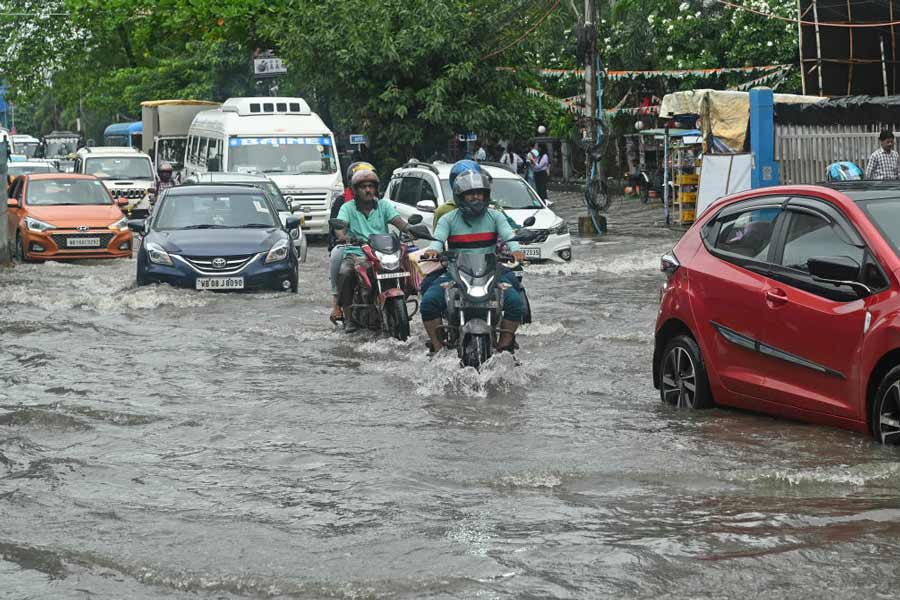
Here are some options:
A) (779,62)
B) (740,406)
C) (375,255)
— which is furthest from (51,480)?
(779,62)

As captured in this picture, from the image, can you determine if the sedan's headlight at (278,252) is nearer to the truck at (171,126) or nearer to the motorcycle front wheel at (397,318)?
the motorcycle front wheel at (397,318)

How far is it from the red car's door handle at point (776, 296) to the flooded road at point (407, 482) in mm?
812

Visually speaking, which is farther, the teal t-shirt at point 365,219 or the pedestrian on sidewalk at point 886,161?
the pedestrian on sidewalk at point 886,161

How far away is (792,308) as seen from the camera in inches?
334

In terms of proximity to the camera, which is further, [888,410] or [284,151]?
[284,151]

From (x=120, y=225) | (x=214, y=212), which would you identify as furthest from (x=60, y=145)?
(x=214, y=212)

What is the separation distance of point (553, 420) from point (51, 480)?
11.0 ft

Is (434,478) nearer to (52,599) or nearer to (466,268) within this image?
(52,599)

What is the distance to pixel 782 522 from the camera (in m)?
→ 6.70

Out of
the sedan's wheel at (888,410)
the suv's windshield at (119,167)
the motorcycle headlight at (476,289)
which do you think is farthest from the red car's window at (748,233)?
the suv's windshield at (119,167)

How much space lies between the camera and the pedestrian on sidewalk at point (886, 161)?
19.9m

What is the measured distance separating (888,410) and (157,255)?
37.3 ft

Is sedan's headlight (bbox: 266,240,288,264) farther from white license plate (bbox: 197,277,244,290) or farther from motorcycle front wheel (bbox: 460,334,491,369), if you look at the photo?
motorcycle front wheel (bbox: 460,334,491,369)

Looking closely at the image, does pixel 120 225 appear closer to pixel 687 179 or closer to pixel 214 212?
pixel 214 212
